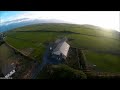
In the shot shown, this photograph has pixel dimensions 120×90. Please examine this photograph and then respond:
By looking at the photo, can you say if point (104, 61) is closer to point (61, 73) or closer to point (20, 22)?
point (61, 73)

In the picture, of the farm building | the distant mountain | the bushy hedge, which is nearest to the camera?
the bushy hedge

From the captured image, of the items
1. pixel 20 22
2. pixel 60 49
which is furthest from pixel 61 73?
pixel 20 22

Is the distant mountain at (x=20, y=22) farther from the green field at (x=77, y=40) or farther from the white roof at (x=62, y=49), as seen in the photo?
the white roof at (x=62, y=49)

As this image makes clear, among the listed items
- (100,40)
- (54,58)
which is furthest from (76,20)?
(54,58)

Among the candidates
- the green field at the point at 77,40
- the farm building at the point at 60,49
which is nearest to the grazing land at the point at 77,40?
the green field at the point at 77,40

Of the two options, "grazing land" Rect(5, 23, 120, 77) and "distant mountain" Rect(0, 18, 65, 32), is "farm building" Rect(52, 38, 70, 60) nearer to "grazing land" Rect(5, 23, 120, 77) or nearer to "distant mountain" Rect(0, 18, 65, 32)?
"grazing land" Rect(5, 23, 120, 77)

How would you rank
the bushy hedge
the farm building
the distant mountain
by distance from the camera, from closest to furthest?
1. the bushy hedge
2. the farm building
3. the distant mountain

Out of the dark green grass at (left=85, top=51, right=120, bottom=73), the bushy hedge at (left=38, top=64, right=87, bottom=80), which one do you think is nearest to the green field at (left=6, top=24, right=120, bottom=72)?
the dark green grass at (left=85, top=51, right=120, bottom=73)
